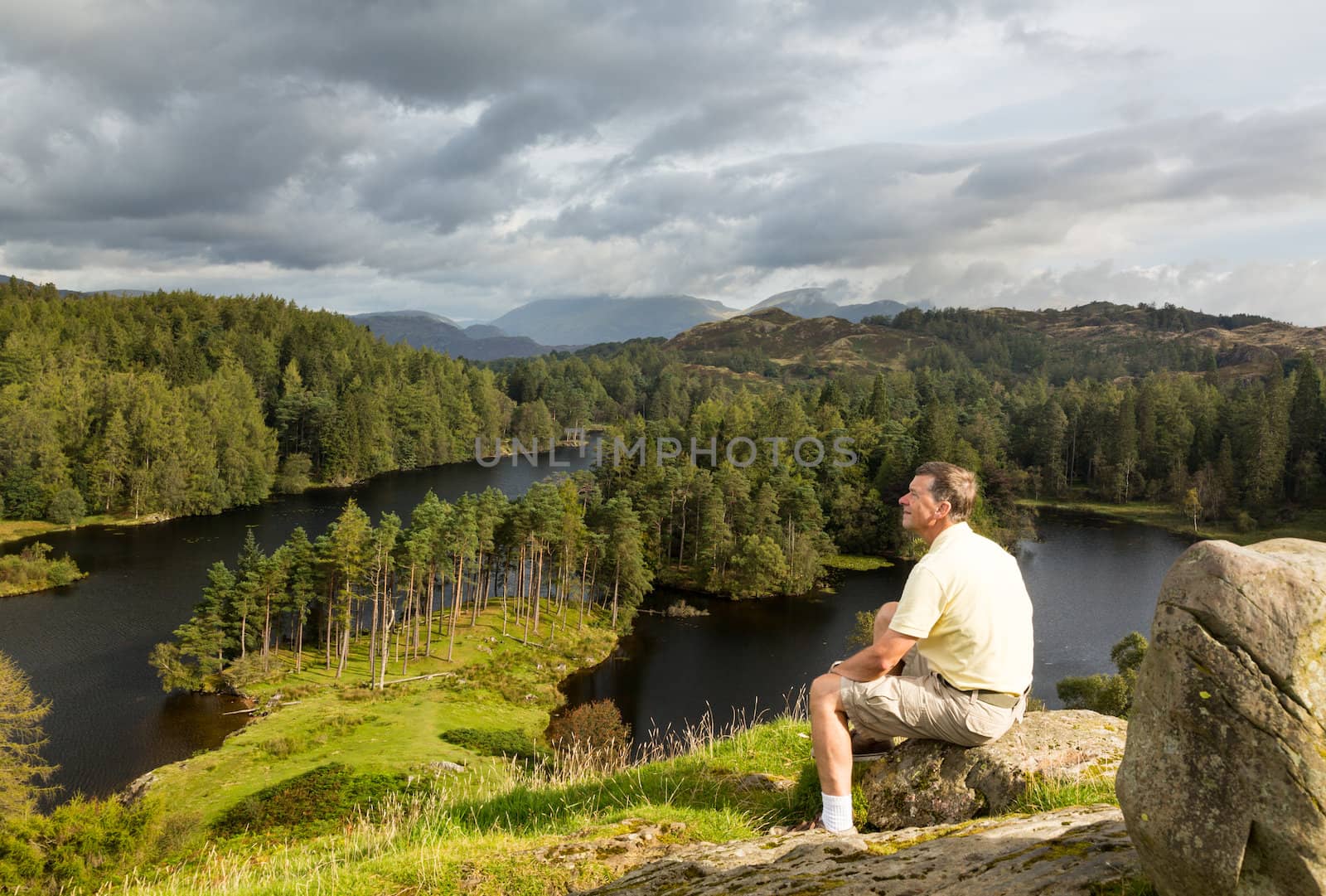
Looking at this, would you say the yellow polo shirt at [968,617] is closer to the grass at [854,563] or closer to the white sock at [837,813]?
the white sock at [837,813]

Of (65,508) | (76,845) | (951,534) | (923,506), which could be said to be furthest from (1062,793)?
(65,508)

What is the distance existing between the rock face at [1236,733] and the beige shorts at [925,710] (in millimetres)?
1819

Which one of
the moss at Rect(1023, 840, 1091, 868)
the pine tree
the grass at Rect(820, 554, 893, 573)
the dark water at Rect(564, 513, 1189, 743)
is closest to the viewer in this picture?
the moss at Rect(1023, 840, 1091, 868)

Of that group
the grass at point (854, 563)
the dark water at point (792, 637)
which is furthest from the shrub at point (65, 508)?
the grass at point (854, 563)

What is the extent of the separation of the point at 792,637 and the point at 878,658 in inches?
1922

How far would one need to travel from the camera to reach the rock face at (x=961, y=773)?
521 cm

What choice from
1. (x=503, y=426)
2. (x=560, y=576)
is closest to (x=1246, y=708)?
(x=560, y=576)

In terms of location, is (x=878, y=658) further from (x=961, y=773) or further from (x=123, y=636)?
(x=123, y=636)

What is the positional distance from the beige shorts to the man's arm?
73mm

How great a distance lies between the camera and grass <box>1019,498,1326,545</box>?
76875mm

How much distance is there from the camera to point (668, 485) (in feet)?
227

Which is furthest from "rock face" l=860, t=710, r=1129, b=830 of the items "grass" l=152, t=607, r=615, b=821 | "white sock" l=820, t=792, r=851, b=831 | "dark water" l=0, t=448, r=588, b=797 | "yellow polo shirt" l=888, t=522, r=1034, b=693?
"dark water" l=0, t=448, r=588, b=797

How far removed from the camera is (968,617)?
516 centimetres

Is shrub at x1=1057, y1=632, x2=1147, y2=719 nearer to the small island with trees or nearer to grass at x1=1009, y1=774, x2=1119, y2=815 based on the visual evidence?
grass at x1=1009, y1=774, x2=1119, y2=815
